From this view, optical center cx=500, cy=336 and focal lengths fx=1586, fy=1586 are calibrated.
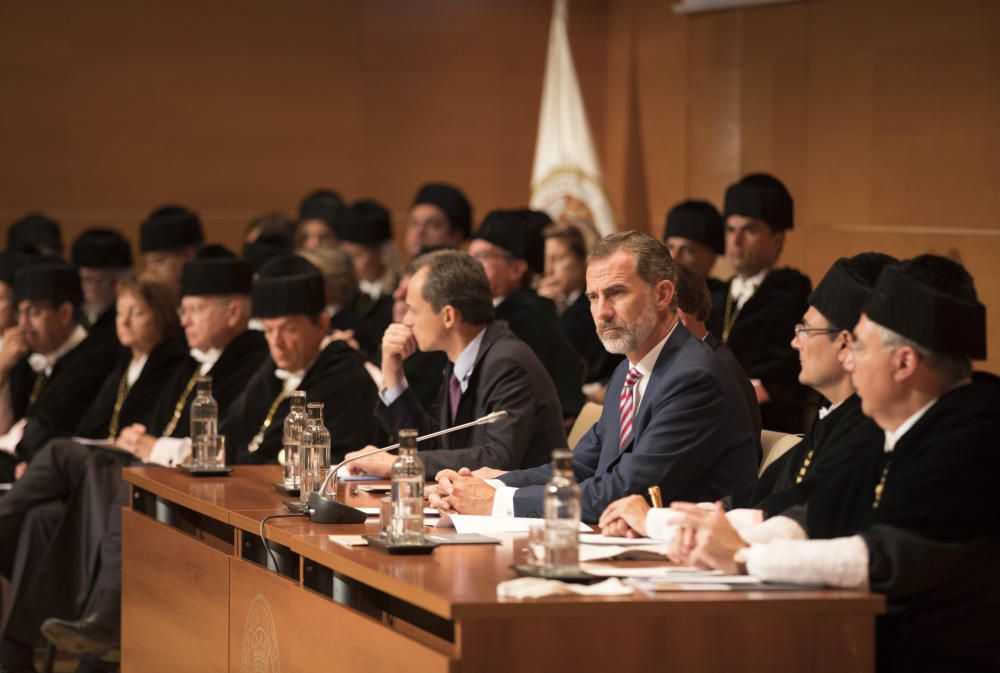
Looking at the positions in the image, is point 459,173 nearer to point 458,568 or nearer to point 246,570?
point 246,570

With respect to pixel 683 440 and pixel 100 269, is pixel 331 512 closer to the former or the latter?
pixel 683 440

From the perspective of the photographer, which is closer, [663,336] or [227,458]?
[663,336]

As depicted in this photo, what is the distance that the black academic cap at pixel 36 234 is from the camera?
401 inches

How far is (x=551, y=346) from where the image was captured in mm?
6816

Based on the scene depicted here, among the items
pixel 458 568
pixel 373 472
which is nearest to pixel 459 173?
pixel 373 472

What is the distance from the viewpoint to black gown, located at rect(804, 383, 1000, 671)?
3121mm

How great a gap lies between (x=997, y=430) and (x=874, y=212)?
17.3 ft

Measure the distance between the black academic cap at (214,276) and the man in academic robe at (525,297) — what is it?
1.03 metres

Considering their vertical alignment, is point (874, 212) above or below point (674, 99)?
below

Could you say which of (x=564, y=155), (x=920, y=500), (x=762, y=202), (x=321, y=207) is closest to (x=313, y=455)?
(x=920, y=500)

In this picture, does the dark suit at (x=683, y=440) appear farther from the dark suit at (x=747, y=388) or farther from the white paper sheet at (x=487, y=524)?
the dark suit at (x=747, y=388)

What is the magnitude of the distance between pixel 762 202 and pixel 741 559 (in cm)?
414

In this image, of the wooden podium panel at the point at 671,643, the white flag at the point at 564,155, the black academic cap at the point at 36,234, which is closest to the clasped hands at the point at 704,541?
the wooden podium panel at the point at 671,643

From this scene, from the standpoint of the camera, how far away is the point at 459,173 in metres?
11.6
